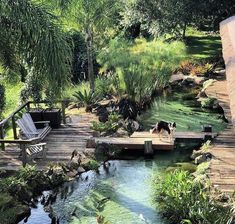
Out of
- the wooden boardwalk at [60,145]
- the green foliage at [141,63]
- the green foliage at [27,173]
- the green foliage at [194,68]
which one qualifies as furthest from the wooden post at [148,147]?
the green foliage at [194,68]

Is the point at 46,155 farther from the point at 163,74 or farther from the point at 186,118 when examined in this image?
the point at 163,74

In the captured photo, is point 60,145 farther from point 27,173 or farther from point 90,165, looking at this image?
point 27,173

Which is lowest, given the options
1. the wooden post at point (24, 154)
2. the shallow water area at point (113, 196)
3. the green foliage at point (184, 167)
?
the shallow water area at point (113, 196)

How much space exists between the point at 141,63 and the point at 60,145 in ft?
28.8

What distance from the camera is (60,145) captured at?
14289 mm

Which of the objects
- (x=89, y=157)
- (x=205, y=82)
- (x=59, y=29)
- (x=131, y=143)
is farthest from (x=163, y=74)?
(x=59, y=29)

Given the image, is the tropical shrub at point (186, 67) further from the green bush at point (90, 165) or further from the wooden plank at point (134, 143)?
the green bush at point (90, 165)

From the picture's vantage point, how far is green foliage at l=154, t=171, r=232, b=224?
31.5 feet

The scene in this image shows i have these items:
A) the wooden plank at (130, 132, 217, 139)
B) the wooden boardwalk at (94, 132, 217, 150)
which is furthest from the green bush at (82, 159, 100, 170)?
the wooden plank at (130, 132, 217, 139)

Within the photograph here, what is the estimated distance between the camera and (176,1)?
2552 cm

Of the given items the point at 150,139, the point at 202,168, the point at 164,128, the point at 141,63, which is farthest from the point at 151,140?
the point at 141,63

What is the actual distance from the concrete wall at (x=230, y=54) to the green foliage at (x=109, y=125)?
4.15 m

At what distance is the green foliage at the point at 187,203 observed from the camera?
9609mm

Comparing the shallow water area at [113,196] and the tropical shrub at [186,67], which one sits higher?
the tropical shrub at [186,67]
